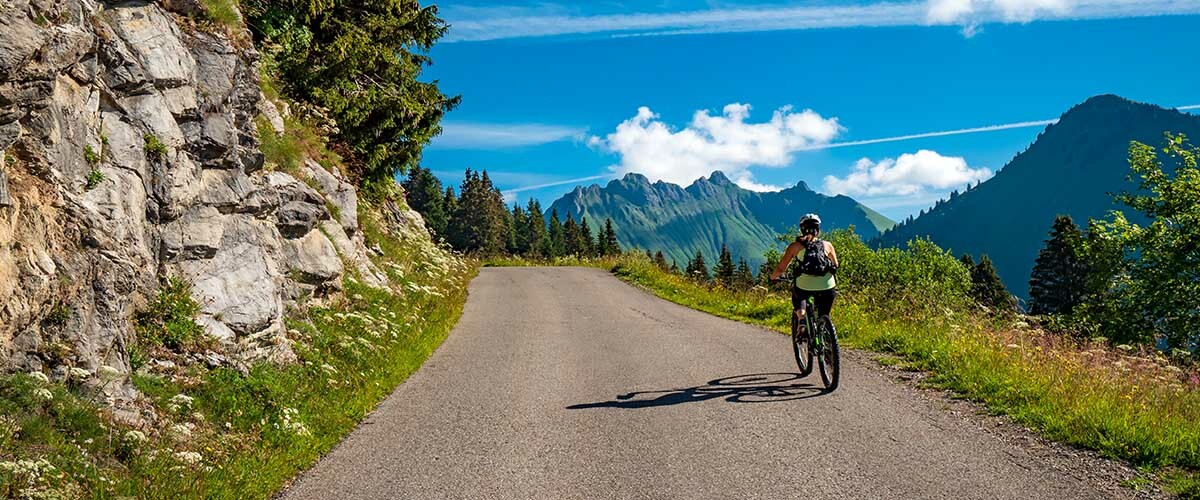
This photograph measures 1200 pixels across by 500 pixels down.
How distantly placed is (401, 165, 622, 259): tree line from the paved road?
197 feet

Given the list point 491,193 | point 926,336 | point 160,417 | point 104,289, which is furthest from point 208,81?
point 491,193

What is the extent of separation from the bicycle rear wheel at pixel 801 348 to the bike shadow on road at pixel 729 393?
173 mm

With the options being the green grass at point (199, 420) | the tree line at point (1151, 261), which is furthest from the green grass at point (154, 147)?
the tree line at point (1151, 261)

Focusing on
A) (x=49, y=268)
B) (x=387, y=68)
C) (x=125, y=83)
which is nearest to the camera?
(x=49, y=268)

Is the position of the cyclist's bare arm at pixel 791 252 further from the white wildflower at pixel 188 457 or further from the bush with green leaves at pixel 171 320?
the bush with green leaves at pixel 171 320

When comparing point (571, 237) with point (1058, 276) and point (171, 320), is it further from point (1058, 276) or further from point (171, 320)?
point (171, 320)

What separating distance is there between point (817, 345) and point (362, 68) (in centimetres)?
1415

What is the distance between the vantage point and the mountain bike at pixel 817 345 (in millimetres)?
7718

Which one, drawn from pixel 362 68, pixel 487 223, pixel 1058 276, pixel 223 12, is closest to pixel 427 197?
pixel 487 223

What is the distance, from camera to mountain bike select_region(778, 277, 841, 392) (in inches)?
304

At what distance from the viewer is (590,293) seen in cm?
2130

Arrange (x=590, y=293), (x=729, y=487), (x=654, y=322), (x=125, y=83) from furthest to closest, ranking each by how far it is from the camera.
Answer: (x=590, y=293) → (x=654, y=322) → (x=125, y=83) → (x=729, y=487)

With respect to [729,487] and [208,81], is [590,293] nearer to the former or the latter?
[208,81]

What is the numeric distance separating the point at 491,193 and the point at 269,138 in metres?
84.1
